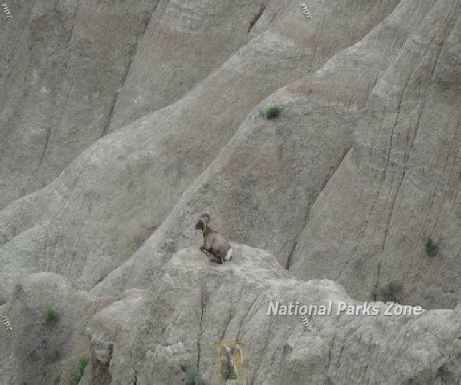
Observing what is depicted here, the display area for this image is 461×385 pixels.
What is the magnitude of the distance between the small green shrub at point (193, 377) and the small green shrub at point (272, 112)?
15.6m

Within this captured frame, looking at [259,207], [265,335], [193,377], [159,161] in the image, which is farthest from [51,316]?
[265,335]

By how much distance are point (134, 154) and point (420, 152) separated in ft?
47.0

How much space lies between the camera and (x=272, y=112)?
131 ft

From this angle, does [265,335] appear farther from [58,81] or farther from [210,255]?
[58,81]

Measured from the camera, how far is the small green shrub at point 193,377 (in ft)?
84.5

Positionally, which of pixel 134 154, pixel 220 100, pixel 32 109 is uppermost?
pixel 220 100

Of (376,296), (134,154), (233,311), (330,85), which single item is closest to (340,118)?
(330,85)

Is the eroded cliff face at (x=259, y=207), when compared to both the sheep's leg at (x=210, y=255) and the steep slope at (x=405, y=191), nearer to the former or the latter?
the steep slope at (x=405, y=191)

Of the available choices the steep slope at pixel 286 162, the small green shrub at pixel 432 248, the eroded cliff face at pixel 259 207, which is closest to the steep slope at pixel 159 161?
the eroded cliff face at pixel 259 207

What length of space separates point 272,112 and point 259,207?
11.6 ft

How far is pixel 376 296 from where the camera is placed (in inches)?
1363

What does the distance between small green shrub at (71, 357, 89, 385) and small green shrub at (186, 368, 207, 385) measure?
6321 millimetres

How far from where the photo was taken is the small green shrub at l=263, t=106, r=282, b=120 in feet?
131

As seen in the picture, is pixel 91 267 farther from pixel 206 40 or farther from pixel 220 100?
pixel 206 40
